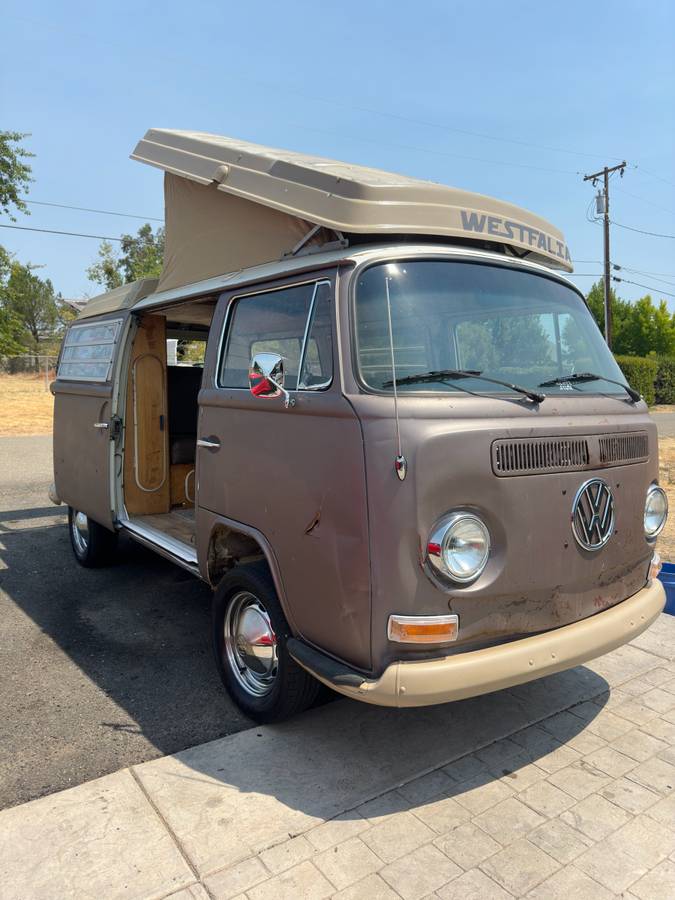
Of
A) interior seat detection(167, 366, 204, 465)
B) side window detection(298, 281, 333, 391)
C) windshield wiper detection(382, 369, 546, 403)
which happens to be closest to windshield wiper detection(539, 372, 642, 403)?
windshield wiper detection(382, 369, 546, 403)

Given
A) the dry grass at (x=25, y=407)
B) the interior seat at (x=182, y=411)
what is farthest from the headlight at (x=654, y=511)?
the dry grass at (x=25, y=407)

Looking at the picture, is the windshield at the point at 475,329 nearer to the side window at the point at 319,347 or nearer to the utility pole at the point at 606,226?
the side window at the point at 319,347

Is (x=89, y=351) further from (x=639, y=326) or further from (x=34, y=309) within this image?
(x=34, y=309)

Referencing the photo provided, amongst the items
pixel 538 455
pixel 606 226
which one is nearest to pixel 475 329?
pixel 538 455

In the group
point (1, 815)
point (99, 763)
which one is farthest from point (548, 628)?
point (1, 815)

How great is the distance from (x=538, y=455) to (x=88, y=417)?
4.12m

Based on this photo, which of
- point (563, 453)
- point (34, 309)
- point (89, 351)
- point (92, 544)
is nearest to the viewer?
point (563, 453)

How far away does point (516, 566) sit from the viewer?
8.98ft

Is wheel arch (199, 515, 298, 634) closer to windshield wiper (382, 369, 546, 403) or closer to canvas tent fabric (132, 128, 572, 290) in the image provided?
windshield wiper (382, 369, 546, 403)

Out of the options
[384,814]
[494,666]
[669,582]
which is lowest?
[384,814]

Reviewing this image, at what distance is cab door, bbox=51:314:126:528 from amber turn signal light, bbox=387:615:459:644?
3410mm

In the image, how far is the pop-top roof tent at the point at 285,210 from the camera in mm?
3016

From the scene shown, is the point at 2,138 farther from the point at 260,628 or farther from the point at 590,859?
the point at 590,859

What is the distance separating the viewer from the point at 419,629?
256cm
